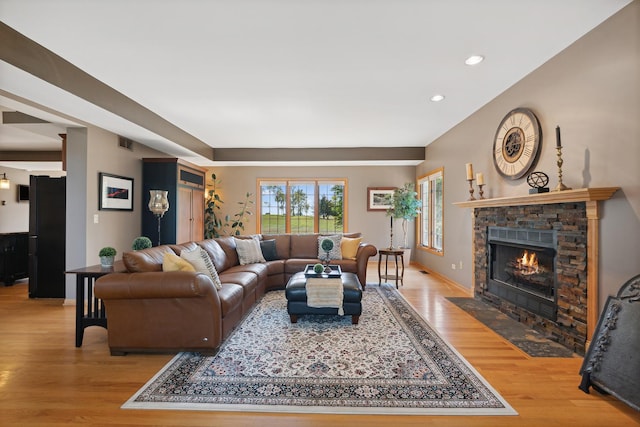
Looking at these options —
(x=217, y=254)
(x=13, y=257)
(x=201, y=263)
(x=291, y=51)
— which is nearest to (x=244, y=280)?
(x=201, y=263)

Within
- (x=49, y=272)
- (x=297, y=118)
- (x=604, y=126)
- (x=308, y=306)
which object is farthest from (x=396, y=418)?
(x=49, y=272)

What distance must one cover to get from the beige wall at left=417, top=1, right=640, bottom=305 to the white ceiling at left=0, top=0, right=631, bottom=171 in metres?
0.16

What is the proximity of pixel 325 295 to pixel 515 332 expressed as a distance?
1924 mm

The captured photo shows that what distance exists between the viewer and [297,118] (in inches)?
194

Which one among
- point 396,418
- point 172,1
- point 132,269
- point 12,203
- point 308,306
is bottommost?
point 396,418

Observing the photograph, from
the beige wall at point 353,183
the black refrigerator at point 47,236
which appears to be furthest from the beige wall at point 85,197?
the beige wall at point 353,183

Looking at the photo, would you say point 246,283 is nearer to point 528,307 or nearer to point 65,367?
point 65,367

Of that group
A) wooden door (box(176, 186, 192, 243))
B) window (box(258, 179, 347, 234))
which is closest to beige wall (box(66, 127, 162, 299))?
wooden door (box(176, 186, 192, 243))

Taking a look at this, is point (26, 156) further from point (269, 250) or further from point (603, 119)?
point (603, 119)

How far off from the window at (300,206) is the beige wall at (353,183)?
0.20 metres

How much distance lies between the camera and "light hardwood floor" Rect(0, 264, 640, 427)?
1877mm

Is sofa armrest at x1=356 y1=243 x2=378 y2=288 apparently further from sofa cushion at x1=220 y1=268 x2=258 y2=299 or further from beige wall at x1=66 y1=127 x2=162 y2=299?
beige wall at x1=66 y1=127 x2=162 y2=299

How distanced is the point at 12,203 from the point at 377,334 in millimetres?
9482

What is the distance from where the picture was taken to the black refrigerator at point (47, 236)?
452cm
